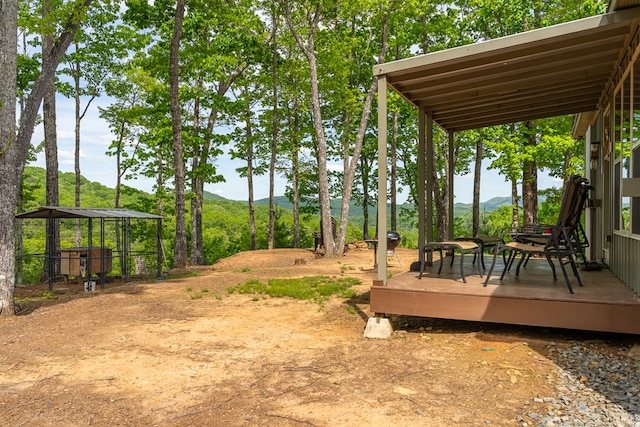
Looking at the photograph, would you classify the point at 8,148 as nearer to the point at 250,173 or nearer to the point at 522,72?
the point at 522,72

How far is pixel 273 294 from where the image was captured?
285 inches

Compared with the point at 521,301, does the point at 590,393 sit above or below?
below

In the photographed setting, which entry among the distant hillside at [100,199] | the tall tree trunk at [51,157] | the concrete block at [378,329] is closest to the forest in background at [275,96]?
the tall tree trunk at [51,157]

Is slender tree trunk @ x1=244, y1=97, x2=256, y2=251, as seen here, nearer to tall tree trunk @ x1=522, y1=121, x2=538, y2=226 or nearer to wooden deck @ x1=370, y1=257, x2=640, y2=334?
tall tree trunk @ x1=522, y1=121, x2=538, y2=226

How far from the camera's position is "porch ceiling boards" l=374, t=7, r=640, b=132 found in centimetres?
391

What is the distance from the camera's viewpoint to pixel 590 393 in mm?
2932

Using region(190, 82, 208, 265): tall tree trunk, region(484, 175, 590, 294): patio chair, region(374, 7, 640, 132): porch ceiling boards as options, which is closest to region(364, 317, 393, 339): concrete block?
region(484, 175, 590, 294): patio chair

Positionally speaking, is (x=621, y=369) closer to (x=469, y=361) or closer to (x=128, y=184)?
(x=469, y=361)

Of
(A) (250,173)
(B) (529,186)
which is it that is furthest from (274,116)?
(B) (529,186)

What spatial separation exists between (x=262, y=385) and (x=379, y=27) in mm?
18074

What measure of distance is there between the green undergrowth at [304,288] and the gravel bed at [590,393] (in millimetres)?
3616

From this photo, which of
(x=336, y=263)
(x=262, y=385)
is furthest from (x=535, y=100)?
(x=336, y=263)

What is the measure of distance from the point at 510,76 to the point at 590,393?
3.47 meters

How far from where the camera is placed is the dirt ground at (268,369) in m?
2.83
